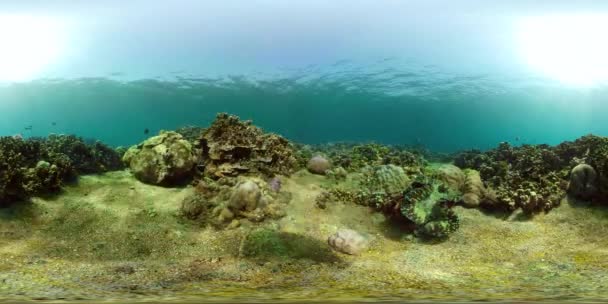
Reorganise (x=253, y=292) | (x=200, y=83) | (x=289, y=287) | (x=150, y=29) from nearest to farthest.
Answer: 1. (x=253, y=292)
2. (x=289, y=287)
3. (x=150, y=29)
4. (x=200, y=83)

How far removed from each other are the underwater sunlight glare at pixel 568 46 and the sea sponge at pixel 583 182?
1109 inches

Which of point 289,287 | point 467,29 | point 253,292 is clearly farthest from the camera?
point 467,29

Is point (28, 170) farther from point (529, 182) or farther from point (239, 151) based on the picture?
point (529, 182)

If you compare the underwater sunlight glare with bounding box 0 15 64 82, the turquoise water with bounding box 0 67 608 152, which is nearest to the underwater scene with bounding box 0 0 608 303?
the underwater sunlight glare with bounding box 0 15 64 82

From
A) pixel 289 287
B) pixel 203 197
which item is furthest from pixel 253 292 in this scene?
pixel 203 197

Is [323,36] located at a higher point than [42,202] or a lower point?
higher

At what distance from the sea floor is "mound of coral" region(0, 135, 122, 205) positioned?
1.21 ft

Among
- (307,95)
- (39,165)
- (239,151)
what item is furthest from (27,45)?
(239,151)

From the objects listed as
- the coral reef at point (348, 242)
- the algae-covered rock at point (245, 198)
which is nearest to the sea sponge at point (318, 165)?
the algae-covered rock at point (245, 198)

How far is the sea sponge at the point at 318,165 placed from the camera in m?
12.0

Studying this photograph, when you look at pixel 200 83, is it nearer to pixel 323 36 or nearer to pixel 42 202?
pixel 323 36

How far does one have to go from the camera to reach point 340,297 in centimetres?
532

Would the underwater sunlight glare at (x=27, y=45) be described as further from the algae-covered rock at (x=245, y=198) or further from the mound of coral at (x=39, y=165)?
the algae-covered rock at (x=245, y=198)

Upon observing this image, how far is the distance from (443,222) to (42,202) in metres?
9.31
